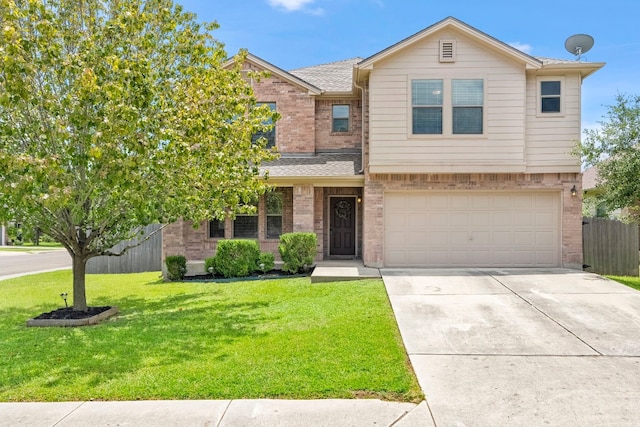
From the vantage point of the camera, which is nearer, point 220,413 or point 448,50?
point 220,413

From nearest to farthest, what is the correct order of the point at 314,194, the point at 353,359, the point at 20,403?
the point at 20,403, the point at 353,359, the point at 314,194

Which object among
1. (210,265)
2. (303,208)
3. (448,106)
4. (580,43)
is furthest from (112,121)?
(580,43)

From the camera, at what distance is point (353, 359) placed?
518 cm

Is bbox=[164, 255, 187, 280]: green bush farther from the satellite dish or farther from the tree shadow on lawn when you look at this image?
the satellite dish

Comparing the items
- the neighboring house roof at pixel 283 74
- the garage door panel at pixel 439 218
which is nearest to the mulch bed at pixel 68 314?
A: the garage door panel at pixel 439 218

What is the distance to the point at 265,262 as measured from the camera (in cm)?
1237

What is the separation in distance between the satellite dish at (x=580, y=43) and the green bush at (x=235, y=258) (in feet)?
36.3

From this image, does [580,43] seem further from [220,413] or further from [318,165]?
[220,413]

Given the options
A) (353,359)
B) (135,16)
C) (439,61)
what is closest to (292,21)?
(439,61)

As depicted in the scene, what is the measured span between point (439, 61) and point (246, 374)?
10221mm

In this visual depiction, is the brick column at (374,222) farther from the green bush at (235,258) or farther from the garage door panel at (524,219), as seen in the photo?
the garage door panel at (524,219)

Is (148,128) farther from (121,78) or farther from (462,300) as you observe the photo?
(462,300)

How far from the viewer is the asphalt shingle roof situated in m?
12.7

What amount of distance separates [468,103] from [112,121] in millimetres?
9307
